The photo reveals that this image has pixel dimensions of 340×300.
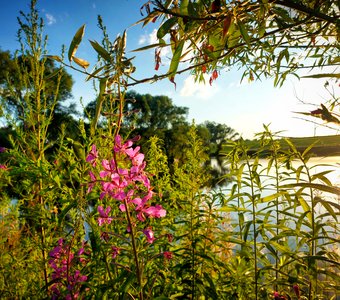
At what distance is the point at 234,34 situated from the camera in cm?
93

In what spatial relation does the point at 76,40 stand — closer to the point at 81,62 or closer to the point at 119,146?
the point at 81,62

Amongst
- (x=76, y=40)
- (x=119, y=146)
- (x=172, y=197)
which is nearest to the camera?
(x=76, y=40)

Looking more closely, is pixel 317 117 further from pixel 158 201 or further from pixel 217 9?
pixel 158 201

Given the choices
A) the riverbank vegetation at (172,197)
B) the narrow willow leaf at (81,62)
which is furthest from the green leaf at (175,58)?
the narrow willow leaf at (81,62)

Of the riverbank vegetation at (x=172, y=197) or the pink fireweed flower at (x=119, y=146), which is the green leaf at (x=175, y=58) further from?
→ the pink fireweed flower at (x=119, y=146)

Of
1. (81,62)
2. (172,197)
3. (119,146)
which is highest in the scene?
(81,62)

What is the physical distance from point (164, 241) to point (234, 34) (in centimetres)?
94

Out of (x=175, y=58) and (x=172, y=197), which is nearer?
(x=175, y=58)

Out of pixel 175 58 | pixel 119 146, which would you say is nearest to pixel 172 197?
pixel 119 146

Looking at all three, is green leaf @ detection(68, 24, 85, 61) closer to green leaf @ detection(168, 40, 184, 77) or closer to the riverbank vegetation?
the riverbank vegetation

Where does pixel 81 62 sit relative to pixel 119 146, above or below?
above

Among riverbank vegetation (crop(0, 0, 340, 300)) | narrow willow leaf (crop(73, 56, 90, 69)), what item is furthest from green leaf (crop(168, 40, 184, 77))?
narrow willow leaf (crop(73, 56, 90, 69))

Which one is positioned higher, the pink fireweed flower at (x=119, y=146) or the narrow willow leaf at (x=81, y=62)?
the narrow willow leaf at (x=81, y=62)

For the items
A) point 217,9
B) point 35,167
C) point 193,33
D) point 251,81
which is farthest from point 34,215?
point 251,81
